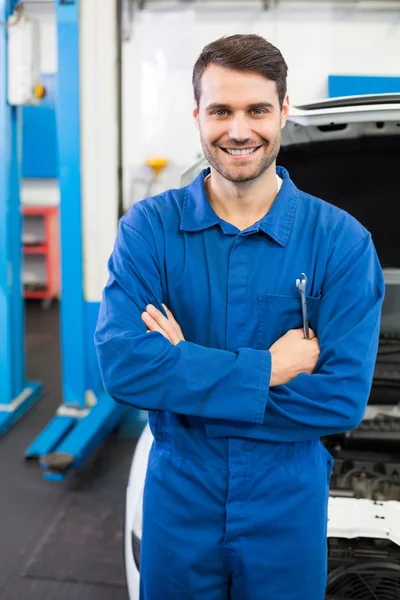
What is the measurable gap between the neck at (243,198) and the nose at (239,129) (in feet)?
0.38

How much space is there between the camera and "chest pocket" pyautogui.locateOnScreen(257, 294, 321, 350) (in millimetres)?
1244

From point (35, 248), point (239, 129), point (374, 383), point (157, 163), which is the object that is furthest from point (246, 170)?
point (35, 248)

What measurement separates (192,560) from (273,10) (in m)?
4.28

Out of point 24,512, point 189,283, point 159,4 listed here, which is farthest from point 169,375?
point 159,4

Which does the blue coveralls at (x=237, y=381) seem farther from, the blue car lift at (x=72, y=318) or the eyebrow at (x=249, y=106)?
the blue car lift at (x=72, y=318)

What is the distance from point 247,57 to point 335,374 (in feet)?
2.18

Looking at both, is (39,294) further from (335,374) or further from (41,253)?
(335,374)

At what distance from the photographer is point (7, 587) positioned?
83.7 inches

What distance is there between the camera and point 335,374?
46.0 inches

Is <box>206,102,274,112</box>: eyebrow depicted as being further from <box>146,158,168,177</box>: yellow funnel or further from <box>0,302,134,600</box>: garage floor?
<box>146,158,168,177</box>: yellow funnel

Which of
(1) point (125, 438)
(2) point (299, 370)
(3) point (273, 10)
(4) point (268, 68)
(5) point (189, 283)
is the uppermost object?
(3) point (273, 10)

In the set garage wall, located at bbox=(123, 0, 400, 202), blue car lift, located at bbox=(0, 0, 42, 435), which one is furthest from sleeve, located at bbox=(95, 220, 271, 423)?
garage wall, located at bbox=(123, 0, 400, 202)

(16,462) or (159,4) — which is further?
(159,4)

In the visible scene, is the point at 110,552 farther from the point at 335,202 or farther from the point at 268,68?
the point at 268,68
